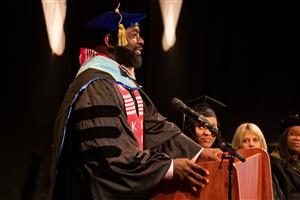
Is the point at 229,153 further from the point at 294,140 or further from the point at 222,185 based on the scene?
the point at 294,140

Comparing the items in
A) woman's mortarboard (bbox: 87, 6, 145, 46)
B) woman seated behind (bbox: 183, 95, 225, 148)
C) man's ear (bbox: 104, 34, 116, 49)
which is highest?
woman's mortarboard (bbox: 87, 6, 145, 46)

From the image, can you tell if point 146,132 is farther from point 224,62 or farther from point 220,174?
point 224,62

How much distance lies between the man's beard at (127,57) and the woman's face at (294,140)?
2.22 m

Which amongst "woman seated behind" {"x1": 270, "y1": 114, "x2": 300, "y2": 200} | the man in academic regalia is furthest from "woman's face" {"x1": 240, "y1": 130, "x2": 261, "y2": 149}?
the man in academic regalia

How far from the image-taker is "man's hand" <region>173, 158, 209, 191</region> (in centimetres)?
214

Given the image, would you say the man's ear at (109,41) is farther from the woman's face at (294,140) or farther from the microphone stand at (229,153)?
→ the woman's face at (294,140)

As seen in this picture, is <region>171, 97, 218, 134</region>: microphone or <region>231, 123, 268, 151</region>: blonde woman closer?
<region>171, 97, 218, 134</region>: microphone

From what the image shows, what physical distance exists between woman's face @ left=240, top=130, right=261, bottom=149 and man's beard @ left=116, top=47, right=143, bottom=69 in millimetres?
1959

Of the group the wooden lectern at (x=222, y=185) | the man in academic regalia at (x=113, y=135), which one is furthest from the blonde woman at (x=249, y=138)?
the wooden lectern at (x=222, y=185)

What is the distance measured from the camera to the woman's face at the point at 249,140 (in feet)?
14.2

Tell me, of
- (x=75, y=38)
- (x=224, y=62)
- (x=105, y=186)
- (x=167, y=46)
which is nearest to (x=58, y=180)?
(x=105, y=186)

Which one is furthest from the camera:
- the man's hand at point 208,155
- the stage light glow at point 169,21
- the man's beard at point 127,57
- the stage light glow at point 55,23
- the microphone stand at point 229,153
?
the stage light glow at point 169,21

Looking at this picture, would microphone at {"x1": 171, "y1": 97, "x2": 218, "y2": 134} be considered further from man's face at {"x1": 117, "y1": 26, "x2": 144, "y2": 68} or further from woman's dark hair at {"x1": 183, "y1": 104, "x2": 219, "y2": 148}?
woman's dark hair at {"x1": 183, "y1": 104, "x2": 219, "y2": 148}

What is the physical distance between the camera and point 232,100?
5.55 m
